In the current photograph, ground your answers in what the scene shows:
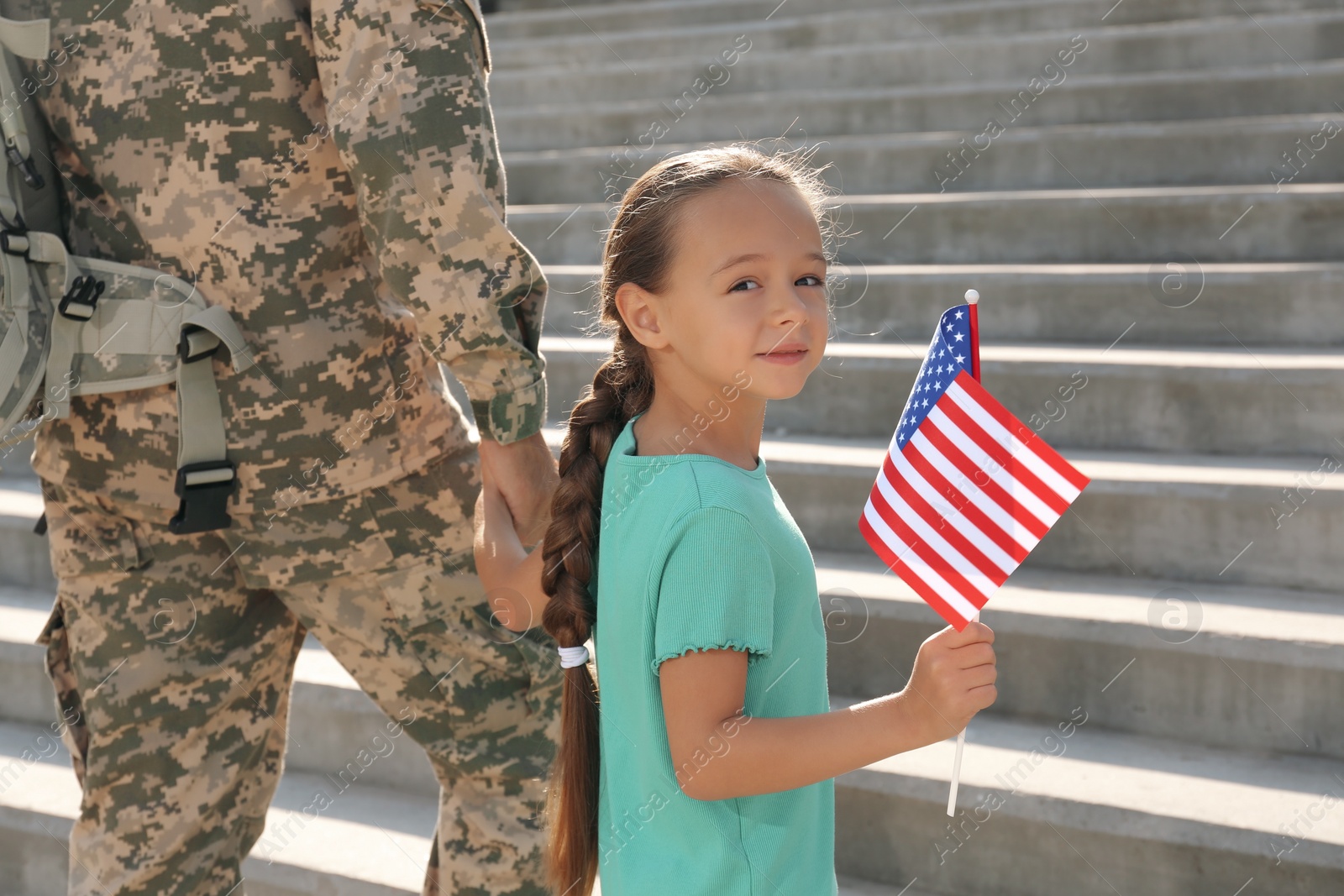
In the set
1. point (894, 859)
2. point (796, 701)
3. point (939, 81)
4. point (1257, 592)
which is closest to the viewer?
point (796, 701)

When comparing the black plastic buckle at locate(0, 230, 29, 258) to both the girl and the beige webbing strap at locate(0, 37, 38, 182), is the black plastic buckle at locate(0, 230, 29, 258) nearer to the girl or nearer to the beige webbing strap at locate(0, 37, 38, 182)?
the beige webbing strap at locate(0, 37, 38, 182)

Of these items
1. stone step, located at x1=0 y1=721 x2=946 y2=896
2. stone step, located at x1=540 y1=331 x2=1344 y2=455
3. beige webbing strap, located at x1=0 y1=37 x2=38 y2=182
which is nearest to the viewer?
beige webbing strap, located at x1=0 y1=37 x2=38 y2=182

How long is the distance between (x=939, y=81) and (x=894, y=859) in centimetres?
301

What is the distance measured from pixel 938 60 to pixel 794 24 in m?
0.79

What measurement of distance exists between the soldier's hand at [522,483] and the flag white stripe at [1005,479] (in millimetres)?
574

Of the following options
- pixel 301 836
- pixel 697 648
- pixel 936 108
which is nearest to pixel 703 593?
pixel 697 648

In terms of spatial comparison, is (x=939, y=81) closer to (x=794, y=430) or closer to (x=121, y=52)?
(x=794, y=430)

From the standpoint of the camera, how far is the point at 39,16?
1.53 meters

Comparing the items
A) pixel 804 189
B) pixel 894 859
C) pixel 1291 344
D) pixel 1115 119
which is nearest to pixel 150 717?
pixel 804 189

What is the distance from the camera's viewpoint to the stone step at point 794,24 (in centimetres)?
407

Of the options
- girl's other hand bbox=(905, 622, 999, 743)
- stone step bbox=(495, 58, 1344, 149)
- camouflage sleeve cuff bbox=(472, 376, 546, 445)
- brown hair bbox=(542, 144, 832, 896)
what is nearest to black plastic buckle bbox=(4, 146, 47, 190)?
camouflage sleeve cuff bbox=(472, 376, 546, 445)

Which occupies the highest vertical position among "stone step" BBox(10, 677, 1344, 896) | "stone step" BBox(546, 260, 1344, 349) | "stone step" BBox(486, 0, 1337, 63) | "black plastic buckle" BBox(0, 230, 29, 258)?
"stone step" BBox(486, 0, 1337, 63)

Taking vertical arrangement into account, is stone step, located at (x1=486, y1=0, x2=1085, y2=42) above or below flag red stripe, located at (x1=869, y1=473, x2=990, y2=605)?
above

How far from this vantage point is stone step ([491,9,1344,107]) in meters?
3.71
